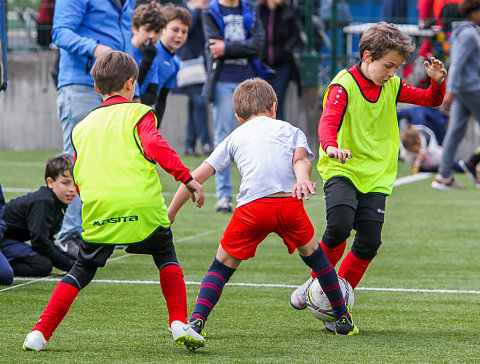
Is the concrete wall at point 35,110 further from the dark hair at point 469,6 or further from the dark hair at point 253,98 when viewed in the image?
the dark hair at point 253,98

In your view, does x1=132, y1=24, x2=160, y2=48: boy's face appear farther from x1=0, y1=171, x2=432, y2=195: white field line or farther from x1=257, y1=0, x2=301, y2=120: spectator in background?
x1=257, y1=0, x2=301, y2=120: spectator in background

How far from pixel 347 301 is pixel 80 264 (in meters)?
1.41

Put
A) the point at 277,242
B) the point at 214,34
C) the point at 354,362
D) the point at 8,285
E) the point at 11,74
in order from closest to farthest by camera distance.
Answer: the point at 354,362, the point at 8,285, the point at 277,242, the point at 214,34, the point at 11,74

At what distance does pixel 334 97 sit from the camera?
504 centimetres

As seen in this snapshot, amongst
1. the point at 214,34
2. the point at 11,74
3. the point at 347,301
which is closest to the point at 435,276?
the point at 347,301

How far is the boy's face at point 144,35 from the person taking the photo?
24.8 ft

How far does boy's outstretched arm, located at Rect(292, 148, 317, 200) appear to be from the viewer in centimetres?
434

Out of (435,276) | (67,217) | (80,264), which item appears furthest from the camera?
(67,217)

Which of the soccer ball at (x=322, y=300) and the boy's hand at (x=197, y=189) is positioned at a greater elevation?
the boy's hand at (x=197, y=189)

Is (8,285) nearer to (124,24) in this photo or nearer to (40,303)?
(40,303)

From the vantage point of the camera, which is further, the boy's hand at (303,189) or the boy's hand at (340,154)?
the boy's hand at (340,154)

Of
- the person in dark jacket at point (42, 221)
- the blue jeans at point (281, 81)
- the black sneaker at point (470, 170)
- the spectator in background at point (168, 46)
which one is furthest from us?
the blue jeans at point (281, 81)

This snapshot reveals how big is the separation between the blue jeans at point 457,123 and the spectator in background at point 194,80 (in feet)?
10.4

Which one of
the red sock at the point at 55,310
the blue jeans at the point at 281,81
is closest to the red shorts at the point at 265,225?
the red sock at the point at 55,310
